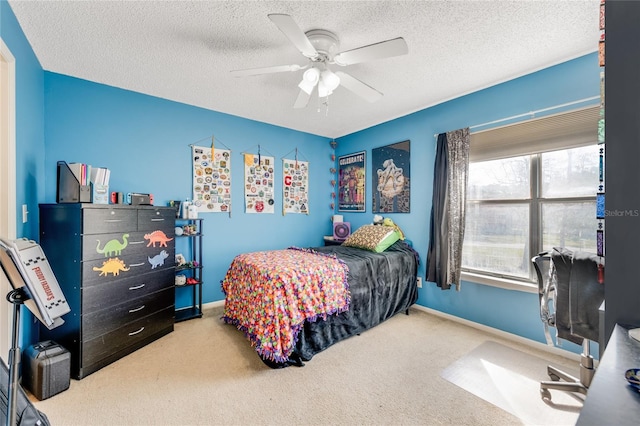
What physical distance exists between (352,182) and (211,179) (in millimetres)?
2082

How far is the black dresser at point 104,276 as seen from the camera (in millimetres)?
1965

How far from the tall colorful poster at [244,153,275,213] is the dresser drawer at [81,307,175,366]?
1.59 meters

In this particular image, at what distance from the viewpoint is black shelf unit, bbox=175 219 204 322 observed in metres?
3.05

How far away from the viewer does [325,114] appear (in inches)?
138

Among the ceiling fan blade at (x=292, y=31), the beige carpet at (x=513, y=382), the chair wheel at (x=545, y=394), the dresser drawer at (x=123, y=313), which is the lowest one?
the beige carpet at (x=513, y=382)

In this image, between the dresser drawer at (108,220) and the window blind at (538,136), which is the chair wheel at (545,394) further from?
the dresser drawer at (108,220)

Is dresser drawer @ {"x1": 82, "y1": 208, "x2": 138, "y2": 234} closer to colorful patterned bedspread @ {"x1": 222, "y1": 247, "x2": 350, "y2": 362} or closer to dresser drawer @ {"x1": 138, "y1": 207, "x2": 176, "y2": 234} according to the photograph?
dresser drawer @ {"x1": 138, "y1": 207, "x2": 176, "y2": 234}

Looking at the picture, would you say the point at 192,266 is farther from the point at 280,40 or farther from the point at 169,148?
the point at 280,40

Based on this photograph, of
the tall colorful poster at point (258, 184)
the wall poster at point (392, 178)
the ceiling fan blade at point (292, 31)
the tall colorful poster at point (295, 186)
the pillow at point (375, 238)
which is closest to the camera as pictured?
the ceiling fan blade at point (292, 31)

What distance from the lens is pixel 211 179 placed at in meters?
3.38

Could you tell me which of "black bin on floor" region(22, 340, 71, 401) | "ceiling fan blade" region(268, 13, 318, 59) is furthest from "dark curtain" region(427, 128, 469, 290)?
"black bin on floor" region(22, 340, 71, 401)

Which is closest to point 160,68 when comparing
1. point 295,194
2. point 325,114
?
point 325,114

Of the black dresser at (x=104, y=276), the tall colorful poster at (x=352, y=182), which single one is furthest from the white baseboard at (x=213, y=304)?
the tall colorful poster at (x=352, y=182)

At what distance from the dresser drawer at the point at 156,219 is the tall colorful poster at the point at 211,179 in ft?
1.92
